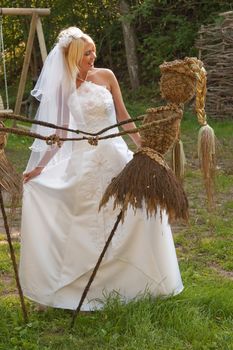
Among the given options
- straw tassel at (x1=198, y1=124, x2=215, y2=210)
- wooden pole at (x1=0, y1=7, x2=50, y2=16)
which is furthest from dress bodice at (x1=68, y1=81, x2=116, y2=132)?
wooden pole at (x1=0, y1=7, x2=50, y2=16)

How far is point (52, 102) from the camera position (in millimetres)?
3795

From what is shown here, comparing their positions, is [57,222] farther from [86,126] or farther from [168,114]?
[168,114]

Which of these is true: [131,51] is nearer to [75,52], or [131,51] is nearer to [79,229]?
[75,52]

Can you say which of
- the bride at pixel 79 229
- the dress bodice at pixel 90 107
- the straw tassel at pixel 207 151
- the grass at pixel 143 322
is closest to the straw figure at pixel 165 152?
the straw tassel at pixel 207 151

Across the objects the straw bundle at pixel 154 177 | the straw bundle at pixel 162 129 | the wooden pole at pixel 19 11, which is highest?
the wooden pole at pixel 19 11

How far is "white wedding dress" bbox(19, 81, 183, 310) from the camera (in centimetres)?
374

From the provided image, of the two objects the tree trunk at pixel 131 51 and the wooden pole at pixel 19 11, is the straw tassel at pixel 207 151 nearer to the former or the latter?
the wooden pole at pixel 19 11

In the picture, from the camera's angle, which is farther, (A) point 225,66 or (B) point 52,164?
(A) point 225,66

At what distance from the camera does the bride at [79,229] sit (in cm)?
373

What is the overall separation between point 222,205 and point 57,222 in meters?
3.12

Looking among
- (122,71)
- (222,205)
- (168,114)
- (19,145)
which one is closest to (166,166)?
(168,114)

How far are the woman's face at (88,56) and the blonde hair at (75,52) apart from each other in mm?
19

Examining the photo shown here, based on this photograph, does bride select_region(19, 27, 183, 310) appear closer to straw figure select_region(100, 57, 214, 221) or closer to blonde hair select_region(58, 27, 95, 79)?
blonde hair select_region(58, 27, 95, 79)

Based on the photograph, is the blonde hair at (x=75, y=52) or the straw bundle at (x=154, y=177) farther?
the blonde hair at (x=75, y=52)
